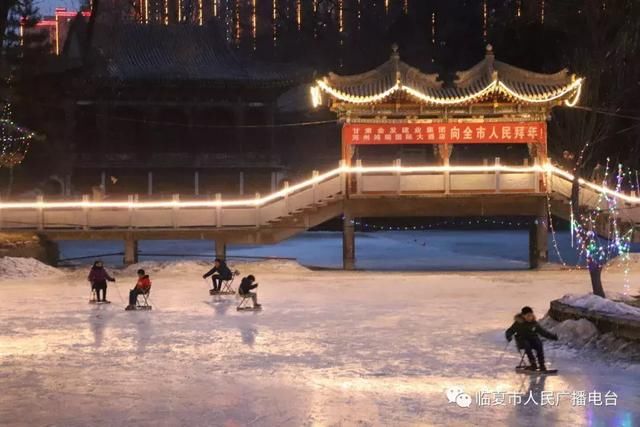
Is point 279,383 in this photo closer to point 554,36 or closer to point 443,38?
point 554,36

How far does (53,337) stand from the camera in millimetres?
14555

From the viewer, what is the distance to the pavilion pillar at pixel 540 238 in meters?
28.1

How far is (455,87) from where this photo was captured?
28359mm

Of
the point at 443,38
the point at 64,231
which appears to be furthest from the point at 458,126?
the point at 443,38

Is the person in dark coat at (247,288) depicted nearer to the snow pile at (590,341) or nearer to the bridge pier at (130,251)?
the snow pile at (590,341)

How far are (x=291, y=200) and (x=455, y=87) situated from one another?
6.73 m

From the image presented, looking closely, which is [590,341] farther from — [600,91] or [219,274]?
[600,91]

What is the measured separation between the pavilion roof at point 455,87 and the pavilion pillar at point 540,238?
3624 millimetres

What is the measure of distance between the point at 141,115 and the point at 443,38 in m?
18.8

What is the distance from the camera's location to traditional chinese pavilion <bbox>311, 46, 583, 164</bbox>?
27906 millimetres

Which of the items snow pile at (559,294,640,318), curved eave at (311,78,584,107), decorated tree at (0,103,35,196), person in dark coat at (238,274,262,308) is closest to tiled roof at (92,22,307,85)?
decorated tree at (0,103,35,196)

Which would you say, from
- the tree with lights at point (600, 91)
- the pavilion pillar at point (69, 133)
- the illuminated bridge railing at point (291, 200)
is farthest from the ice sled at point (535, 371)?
the pavilion pillar at point (69, 133)

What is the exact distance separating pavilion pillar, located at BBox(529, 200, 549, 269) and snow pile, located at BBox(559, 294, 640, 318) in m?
13.5

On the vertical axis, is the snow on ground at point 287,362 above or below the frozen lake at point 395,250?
below
